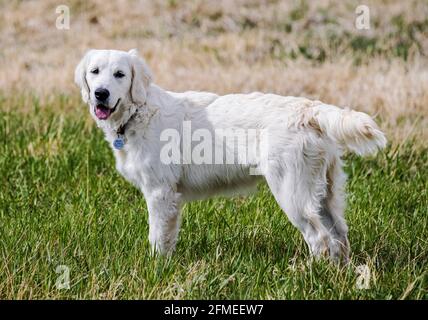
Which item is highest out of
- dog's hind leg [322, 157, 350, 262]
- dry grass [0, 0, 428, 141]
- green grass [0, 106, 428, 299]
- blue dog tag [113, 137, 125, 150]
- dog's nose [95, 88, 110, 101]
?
dog's nose [95, 88, 110, 101]

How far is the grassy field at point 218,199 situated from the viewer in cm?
441

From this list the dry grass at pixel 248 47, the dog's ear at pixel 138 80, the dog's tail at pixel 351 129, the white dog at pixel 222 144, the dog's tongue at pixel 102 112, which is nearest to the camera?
the dog's tail at pixel 351 129

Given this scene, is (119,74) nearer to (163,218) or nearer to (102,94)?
(102,94)

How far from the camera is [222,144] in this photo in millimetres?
4938

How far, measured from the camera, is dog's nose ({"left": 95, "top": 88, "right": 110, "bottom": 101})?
15.9 feet

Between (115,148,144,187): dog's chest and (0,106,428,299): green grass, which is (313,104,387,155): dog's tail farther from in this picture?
(115,148,144,187): dog's chest

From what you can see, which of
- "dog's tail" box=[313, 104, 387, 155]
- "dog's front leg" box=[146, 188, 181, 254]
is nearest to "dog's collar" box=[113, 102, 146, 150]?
"dog's front leg" box=[146, 188, 181, 254]

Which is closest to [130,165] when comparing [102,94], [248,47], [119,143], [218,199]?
[119,143]

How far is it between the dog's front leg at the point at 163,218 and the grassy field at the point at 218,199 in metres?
0.11

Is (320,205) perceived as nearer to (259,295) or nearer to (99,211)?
(259,295)

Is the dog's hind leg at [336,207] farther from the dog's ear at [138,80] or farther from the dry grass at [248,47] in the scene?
the dry grass at [248,47]

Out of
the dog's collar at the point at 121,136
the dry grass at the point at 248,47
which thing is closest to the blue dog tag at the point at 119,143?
the dog's collar at the point at 121,136

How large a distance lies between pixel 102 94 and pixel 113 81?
0.39 feet
